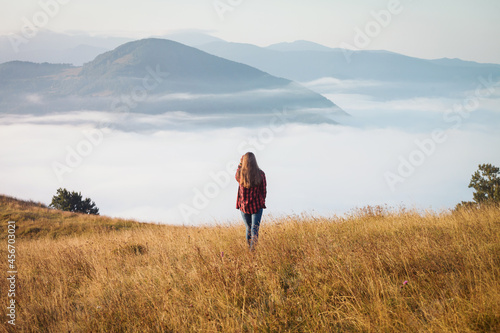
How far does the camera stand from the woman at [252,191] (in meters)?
8.29

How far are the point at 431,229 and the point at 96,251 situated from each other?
8.76 m

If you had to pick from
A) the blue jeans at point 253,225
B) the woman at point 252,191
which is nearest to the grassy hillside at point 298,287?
the blue jeans at point 253,225

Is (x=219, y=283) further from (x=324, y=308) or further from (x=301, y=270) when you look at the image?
(x=324, y=308)

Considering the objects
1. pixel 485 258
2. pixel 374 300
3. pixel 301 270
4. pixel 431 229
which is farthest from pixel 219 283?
pixel 431 229

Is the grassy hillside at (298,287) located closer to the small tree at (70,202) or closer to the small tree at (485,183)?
the small tree at (485,183)

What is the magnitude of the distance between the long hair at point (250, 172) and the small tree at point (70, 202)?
3368 centimetres

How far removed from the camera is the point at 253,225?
839 cm

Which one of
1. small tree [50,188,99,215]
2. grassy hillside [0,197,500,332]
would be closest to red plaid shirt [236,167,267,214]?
grassy hillside [0,197,500,332]

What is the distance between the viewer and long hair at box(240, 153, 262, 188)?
827cm

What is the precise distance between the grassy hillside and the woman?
423mm

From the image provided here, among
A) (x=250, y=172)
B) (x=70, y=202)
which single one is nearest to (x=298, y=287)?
(x=250, y=172)

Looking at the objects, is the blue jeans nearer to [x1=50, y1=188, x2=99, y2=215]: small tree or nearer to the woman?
the woman

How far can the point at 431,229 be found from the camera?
8.59 m

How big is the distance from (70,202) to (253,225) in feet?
113
